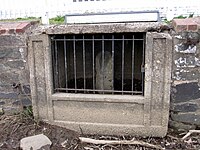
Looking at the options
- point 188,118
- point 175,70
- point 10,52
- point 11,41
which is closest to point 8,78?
point 10,52

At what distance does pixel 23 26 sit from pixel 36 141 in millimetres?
1499

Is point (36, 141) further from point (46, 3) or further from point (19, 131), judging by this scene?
point (46, 3)

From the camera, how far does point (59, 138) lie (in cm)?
348

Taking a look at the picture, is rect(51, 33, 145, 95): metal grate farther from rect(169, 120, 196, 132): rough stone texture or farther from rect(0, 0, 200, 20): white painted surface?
rect(0, 0, 200, 20): white painted surface

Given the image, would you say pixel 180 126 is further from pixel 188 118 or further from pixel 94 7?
pixel 94 7

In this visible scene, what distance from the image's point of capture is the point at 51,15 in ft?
19.2

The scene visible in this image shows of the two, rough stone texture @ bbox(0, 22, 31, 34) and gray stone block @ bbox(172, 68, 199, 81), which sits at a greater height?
rough stone texture @ bbox(0, 22, 31, 34)

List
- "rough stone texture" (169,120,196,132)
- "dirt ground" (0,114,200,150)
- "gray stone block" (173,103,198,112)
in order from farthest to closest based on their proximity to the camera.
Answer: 1. "rough stone texture" (169,120,196,132)
2. "gray stone block" (173,103,198,112)
3. "dirt ground" (0,114,200,150)

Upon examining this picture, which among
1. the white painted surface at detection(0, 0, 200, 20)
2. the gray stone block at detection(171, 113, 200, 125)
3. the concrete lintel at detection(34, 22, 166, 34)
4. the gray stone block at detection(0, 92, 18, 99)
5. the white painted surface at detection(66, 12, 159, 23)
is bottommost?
the gray stone block at detection(171, 113, 200, 125)

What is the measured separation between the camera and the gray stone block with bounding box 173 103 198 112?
346 cm

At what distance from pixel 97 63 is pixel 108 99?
707mm

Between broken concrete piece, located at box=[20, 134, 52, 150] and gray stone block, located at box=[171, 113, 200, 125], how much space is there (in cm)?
164

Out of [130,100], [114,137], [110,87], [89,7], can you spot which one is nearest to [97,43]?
[110,87]

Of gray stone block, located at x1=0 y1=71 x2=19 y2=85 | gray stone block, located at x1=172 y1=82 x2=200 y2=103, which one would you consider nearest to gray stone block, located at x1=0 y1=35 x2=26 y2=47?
gray stone block, located at x1=0 y1=71 x2=19 y2=85
